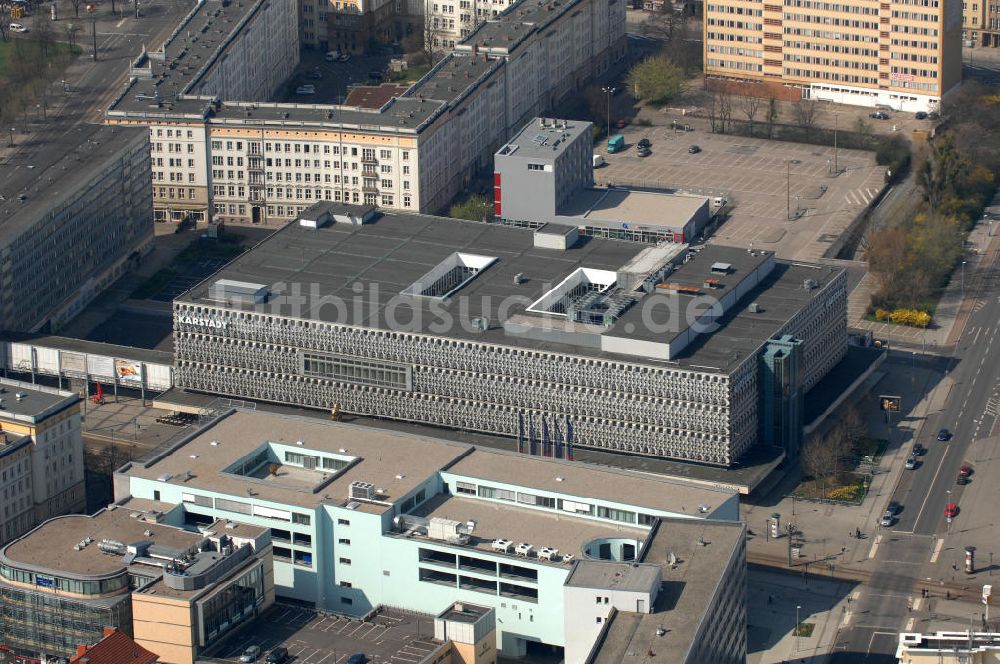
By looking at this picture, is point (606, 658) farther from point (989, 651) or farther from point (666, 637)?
point (989, 651)

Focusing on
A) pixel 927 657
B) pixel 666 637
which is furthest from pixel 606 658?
pixel 927 657

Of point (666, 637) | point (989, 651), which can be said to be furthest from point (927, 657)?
point (666, 637)

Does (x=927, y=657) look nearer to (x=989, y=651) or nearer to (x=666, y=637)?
(x=989, y=651)

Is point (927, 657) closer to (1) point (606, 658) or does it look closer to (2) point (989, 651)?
(2) point (989, 651)

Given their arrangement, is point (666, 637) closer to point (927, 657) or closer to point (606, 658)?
point (606, 658)
